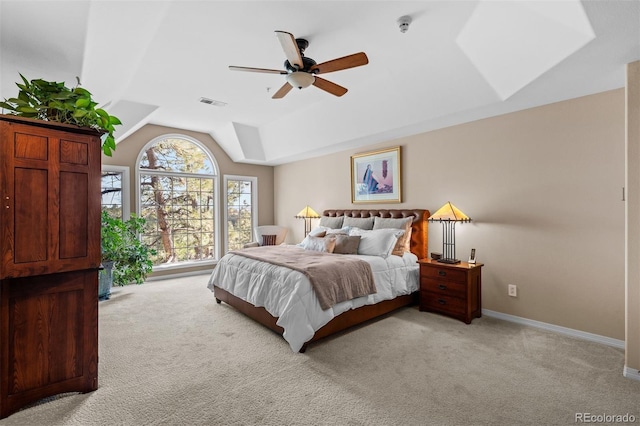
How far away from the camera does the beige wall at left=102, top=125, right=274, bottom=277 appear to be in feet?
17.4

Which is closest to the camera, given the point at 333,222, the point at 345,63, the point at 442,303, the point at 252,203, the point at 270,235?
the point at 345,63

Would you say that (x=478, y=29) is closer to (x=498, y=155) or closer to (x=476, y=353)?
(x=498, y=155)

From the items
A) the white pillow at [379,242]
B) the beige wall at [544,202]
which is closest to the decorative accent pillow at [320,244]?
the white pillow at [379,242]

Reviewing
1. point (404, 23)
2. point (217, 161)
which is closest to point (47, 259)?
point (404, 23)

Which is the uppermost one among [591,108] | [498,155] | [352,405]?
[591,108]

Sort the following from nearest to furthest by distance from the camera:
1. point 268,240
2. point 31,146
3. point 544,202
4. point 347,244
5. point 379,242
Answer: point 31,146 → point 544,202 → point 379,242 → point 347,244 → point 268,240

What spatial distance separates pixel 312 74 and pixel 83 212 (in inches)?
81.8

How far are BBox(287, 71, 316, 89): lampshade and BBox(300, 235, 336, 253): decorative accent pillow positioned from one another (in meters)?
2.12

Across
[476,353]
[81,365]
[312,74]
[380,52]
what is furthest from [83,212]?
[476,353]

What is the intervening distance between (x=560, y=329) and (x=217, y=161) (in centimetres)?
608

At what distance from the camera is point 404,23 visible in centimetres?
254

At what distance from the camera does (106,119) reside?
88.3 inches

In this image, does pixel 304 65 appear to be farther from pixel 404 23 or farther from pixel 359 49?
pixel 404 23

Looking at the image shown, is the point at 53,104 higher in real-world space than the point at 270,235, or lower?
higher
